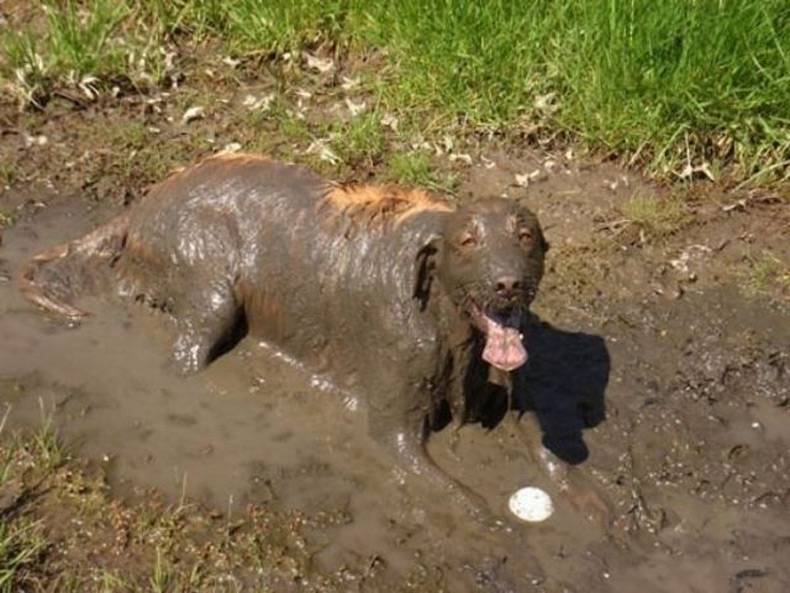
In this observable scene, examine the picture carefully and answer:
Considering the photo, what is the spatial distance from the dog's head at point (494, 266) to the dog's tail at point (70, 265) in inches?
72.9

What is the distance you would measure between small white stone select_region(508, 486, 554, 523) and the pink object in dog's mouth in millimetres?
598

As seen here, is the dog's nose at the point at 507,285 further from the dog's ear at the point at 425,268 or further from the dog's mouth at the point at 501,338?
the dog's ear at the point at 425,268

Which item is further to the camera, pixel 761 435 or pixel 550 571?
pixel 761 435

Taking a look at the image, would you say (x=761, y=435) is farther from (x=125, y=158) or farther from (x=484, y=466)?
(x=125, y=158)

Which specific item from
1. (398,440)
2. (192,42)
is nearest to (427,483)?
(398,440)

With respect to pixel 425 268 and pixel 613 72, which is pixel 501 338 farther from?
pixel 613 72

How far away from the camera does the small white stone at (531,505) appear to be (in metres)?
4.61

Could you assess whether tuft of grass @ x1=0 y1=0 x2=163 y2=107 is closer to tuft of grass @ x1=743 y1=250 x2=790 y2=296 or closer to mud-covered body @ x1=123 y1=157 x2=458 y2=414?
mud-covered body @ x1=123 y1=157 x2=458 y2=414

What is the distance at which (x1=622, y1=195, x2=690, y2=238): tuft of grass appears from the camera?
6.23 m

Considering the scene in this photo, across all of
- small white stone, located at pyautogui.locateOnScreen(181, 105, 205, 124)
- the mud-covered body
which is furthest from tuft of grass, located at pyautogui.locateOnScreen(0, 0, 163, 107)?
the mud-covered body

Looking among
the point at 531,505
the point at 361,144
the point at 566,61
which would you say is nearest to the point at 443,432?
the point at 531,505

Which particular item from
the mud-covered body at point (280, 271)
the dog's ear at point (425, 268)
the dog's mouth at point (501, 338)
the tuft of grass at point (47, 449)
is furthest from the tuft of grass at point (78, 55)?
the dog's mouth at point (501, 338)

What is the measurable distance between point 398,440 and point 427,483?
0.21 meters

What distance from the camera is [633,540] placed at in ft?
15.0
